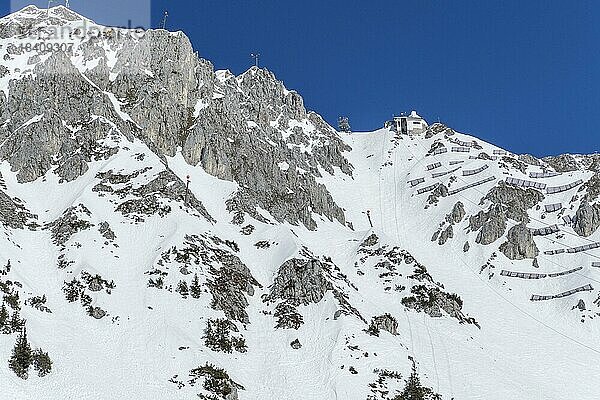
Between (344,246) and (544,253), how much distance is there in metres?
38.8

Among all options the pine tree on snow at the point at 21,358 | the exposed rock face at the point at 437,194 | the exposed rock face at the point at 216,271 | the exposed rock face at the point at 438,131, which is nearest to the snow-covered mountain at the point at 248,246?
the exposed rock face at the point at 216,271

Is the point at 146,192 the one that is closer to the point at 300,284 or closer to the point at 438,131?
the point at 300,284

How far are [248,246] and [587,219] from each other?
227 ft

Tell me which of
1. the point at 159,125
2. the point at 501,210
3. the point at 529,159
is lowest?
the point at 501,210

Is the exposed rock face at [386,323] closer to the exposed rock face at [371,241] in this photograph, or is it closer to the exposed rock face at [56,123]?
the exposed rock face at [371,241]

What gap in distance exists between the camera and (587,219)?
123 m

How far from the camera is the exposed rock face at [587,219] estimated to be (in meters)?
122

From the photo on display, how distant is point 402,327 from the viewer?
89.5m

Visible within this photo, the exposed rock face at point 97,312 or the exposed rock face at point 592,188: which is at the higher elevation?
the exposed rock face at point 592,188

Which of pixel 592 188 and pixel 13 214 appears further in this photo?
pixel 592 188

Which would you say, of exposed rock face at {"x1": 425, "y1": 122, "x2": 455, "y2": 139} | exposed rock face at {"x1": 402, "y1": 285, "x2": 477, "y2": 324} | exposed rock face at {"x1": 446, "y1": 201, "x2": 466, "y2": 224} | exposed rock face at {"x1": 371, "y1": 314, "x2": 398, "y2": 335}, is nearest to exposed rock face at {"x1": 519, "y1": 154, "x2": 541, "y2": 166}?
exposed rock face at {"x1": 425, "y1": 122, "x2": 455, "y2": 139}

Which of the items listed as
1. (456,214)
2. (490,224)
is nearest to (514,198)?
(456,214)

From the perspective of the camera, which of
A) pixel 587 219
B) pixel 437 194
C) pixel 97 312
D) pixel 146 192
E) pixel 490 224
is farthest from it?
pixel 437 194

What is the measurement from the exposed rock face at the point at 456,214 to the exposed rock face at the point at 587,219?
23.1m
